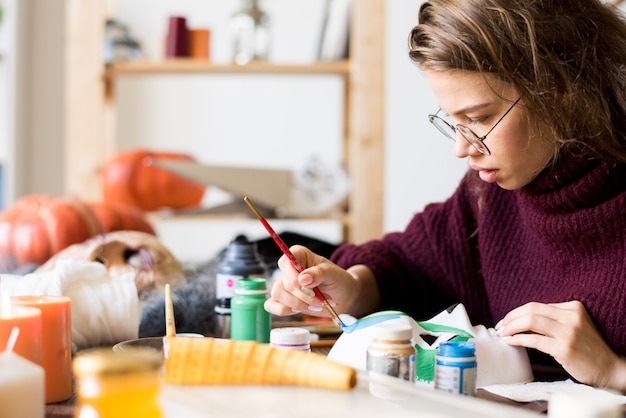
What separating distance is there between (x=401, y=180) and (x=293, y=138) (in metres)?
1.08

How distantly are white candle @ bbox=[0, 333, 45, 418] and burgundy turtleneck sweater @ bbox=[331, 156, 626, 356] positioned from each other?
717 mm

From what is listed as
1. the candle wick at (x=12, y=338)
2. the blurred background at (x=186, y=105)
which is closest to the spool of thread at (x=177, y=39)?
the blurred background at (x=186, y=105)

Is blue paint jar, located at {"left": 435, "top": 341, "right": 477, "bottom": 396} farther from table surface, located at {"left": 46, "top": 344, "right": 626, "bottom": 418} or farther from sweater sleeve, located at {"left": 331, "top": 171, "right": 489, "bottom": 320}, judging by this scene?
sweater sleeve, located at {"left": 331, "top": 171, "right": 489, "bottom": 320}

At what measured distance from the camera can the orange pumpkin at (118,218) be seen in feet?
6.64

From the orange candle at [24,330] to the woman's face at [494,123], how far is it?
0.63 meters

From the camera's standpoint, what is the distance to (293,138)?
3.54 metres

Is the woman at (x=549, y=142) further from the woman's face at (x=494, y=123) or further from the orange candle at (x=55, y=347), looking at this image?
the orange candle at (x=55, y=347)

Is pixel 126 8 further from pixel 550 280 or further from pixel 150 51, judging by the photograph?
pixel 550 280

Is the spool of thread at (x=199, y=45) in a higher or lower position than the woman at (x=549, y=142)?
higher

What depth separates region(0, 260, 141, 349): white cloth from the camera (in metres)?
1.03

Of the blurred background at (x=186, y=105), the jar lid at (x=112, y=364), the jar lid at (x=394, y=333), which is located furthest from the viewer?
the blurred background at (x=186, y=105)

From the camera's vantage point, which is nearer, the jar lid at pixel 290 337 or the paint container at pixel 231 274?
the jar lid at pixel 290 337

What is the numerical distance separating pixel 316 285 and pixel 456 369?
1.16 ft

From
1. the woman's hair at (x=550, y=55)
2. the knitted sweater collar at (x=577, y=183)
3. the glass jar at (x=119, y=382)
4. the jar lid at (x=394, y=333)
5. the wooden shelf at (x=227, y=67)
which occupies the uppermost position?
the wooden shelf at (x=227, y=67)
